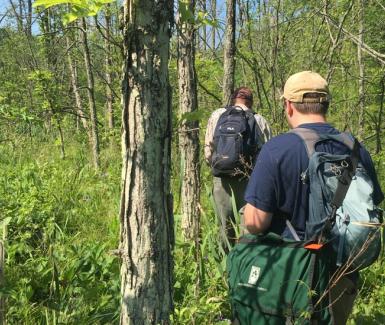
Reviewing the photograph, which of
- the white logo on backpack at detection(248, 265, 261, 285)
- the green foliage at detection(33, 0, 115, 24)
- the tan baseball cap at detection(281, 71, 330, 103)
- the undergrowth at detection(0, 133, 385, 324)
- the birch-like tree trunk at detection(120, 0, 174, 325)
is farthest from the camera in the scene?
the undergrowth at detection(0, 133, 385, 324)

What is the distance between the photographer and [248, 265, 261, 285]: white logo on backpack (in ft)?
5.77

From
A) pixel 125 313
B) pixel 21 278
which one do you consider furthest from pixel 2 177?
pixel 125 313

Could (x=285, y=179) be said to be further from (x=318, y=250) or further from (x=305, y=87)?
(x=305, y=87)

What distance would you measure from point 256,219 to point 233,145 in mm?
1919

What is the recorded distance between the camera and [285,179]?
1800 mm

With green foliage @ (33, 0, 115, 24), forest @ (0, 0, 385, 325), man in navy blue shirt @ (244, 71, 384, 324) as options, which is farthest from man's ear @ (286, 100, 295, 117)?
green foliage @ (33, 0, 115, 24)

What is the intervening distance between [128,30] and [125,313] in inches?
42.2

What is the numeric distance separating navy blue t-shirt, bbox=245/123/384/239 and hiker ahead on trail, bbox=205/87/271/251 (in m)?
1.68

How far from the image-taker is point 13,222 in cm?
390

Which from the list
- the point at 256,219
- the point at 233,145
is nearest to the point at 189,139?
the point at 233,145

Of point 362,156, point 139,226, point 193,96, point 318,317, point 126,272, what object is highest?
point 193,96

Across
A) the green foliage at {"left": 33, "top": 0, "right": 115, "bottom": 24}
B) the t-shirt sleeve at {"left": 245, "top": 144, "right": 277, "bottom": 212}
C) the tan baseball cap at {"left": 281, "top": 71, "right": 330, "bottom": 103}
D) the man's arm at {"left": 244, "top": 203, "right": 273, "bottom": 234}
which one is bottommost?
the man's arm at {"left": 244, "top": 203, "right": 273, "bottom": 234}

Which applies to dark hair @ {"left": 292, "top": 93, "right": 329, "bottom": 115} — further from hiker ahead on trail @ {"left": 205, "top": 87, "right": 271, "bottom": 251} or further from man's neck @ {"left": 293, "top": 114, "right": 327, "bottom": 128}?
hiker ahead on trail @ {"left": 205, "top": 87, "right": 271, "bottom": 251}

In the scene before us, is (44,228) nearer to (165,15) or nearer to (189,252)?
(189,252)
